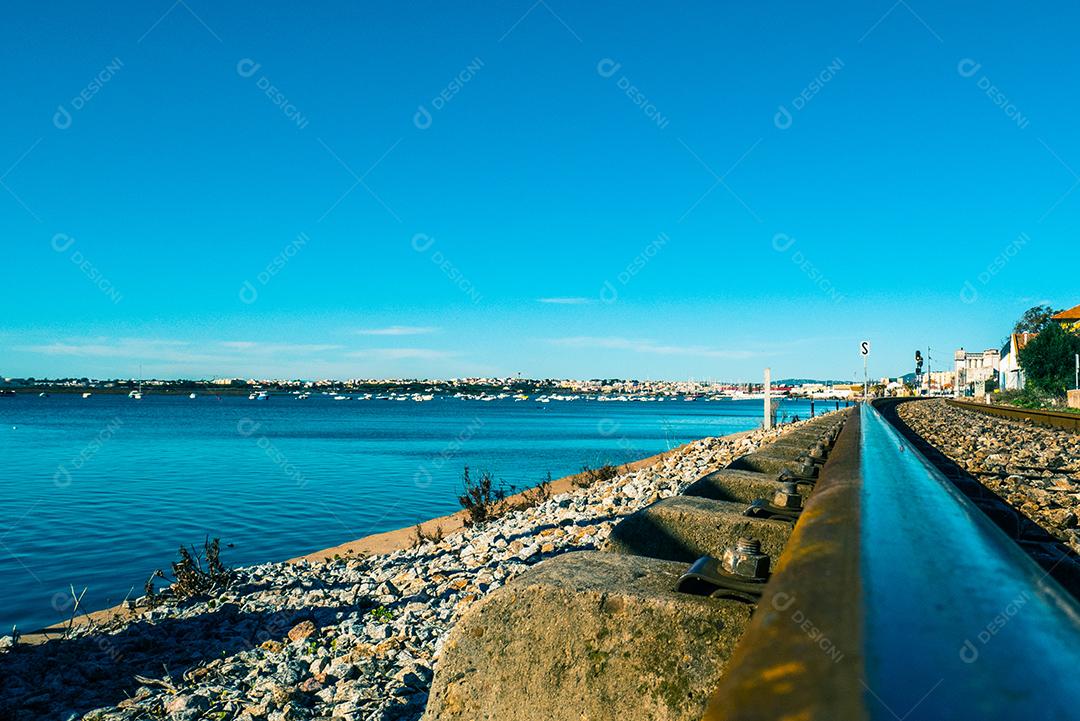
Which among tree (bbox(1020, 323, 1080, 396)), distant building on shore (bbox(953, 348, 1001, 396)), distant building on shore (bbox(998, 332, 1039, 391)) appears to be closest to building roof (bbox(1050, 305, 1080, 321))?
distant building on shore (bbox(998, 332, 1039, 391))

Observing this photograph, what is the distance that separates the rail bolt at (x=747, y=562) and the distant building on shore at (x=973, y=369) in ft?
346

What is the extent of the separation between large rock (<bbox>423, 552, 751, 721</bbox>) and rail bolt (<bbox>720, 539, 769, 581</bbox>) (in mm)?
115

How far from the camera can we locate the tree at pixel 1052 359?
4731 cm

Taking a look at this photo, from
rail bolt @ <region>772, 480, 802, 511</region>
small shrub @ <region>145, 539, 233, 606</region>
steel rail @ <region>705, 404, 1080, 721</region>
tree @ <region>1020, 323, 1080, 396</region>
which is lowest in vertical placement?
small shrub @ <region>145, 539, 233, 606</region>

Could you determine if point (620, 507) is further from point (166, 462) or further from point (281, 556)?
point (166, 462)

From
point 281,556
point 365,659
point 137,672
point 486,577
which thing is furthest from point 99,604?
point 365,659

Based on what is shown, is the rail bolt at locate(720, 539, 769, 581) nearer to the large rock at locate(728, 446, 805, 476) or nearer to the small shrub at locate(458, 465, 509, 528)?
the large rock at locate(728, 446, 805, 476)

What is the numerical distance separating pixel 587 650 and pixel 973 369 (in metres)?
141

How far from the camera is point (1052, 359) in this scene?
47875 millimetres

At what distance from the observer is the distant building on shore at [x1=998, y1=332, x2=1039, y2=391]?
212 feet

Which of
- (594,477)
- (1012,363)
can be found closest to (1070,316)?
(1012,363)

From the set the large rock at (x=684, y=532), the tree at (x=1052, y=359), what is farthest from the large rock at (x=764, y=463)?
the tree at (x=1052, y=359)

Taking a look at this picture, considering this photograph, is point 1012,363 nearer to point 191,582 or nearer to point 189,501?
point 189,501

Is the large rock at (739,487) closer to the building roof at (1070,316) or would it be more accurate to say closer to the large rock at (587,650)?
the large rock at (587,650)
